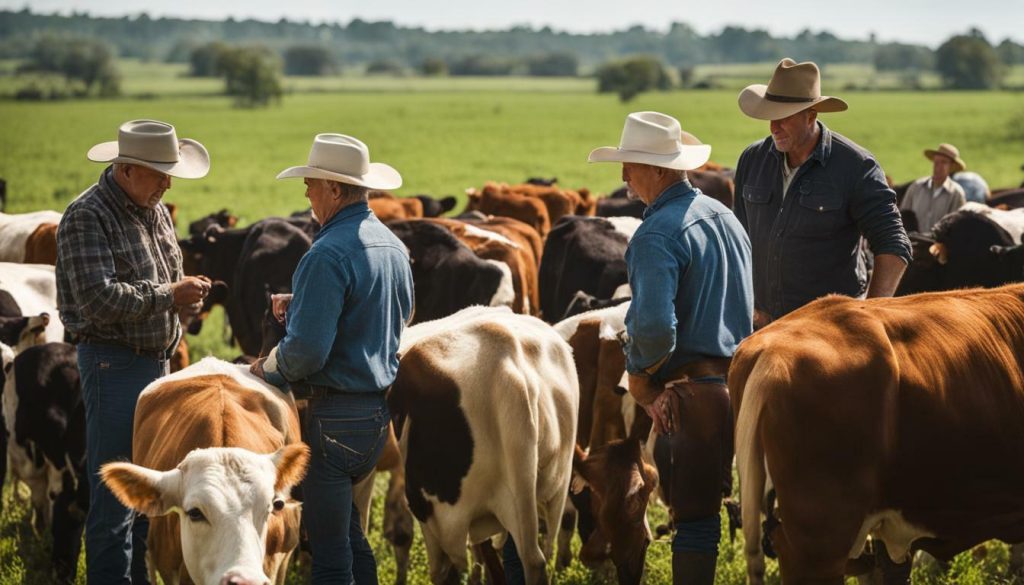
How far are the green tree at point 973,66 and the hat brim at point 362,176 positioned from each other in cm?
11243

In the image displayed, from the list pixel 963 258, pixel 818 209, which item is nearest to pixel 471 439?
pixel 818 209

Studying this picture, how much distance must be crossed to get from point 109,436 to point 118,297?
2.42 ft

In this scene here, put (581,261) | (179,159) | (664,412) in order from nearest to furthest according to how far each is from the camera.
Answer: (664,412), (179,159), (581,261)

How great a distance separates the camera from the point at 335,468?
500 centimetres

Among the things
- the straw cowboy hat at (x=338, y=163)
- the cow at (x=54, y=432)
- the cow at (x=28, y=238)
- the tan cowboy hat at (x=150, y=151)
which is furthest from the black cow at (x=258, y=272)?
the straw cowboy hat at (x=338, y=163)

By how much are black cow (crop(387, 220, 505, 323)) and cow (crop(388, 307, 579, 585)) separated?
4.44 m

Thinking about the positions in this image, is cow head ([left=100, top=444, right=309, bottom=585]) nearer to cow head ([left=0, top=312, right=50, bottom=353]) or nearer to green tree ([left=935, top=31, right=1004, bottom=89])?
cow head ([left=0, top=312, right=50, bottom=353])

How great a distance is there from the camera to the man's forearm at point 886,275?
5699mm

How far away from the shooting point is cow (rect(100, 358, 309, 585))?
4.42m

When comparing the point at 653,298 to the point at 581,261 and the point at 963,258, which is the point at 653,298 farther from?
the point at 581,261

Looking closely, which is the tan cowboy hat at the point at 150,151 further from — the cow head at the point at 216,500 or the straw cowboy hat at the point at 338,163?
the cow head at the point at 216,500

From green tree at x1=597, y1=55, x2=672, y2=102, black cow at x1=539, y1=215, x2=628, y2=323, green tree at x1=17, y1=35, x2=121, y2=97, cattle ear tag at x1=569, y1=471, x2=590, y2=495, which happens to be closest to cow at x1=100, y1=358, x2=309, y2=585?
cattle ear tag at x1=569, y1=471, x2=590, y2=495

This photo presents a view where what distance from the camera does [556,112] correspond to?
8000 cm

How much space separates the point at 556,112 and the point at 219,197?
160ft
